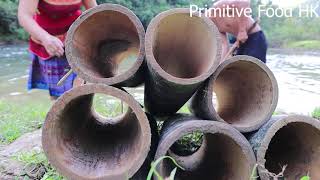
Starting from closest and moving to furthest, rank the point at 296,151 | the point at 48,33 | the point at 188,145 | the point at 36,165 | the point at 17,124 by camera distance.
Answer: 1. the point at 296,151
2. the point at 36,165
3. the point at 48,33
4. the point at 188,145
5. the point at 17,124

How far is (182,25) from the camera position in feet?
6.14

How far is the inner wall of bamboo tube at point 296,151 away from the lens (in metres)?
1.84

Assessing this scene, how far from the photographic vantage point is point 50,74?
299cm

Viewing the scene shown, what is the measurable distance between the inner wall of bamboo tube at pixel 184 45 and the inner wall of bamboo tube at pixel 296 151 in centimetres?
48

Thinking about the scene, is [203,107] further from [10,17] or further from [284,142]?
[10,17]

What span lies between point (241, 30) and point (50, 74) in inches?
57.2

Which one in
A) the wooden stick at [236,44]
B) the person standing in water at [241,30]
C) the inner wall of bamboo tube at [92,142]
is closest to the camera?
the inner wall of bamboo tube at [92,142]

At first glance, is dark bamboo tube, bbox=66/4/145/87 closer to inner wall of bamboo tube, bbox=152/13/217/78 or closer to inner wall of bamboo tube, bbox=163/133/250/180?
inner wall of bamboo tube, bbox=152/13/217/78

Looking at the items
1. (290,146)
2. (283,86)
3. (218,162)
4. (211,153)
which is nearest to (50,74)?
(211,153)

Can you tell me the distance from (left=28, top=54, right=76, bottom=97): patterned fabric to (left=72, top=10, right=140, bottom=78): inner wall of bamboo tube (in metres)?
0.54

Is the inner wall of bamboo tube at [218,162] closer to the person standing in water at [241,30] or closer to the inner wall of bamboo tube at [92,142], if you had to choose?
the inner wall of bamboo tube at [92,142]

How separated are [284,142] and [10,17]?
20212 mm

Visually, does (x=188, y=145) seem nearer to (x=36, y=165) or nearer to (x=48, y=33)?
(x=36, y=165)

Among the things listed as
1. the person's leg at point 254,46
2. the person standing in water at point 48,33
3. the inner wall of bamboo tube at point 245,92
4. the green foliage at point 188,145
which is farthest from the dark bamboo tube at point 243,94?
the person's leg at point 254,46
